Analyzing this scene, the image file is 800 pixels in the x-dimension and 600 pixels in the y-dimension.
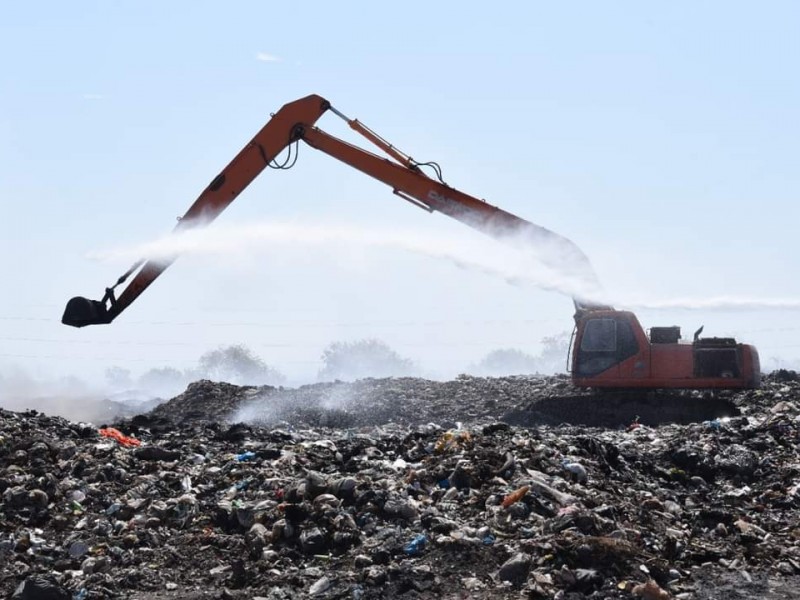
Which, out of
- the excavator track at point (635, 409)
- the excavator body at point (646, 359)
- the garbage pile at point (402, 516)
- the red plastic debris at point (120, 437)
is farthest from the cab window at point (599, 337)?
the red plastic debris at point (120, 437)

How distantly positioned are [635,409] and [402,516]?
29.0ft

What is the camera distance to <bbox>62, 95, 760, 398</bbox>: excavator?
1675 centimetres

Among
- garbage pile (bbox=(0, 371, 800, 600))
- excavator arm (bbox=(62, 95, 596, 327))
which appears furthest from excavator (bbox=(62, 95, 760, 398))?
garbage pile (bbox=(0, 371, 800, 600))

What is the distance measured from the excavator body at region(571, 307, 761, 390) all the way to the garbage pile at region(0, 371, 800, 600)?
3.43 m

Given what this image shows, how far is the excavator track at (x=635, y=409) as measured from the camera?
17.1 m

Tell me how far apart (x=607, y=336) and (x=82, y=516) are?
9981 mm

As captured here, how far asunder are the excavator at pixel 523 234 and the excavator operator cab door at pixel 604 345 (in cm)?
2

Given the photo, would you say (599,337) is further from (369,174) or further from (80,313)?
(80,313)

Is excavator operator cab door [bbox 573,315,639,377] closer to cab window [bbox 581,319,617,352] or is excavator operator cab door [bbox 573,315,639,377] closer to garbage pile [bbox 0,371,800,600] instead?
cab window [bbox 581,319,617,352]

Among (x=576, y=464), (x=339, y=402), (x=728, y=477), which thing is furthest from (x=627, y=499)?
(x=339, y=402)

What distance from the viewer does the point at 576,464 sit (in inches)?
410

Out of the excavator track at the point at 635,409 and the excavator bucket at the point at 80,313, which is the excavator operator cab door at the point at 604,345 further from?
the excavator bucket at the point at 80,313

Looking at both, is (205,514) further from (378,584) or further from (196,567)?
(378,584)

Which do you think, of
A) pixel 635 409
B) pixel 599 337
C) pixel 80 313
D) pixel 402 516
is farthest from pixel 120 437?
pixel 635 409
